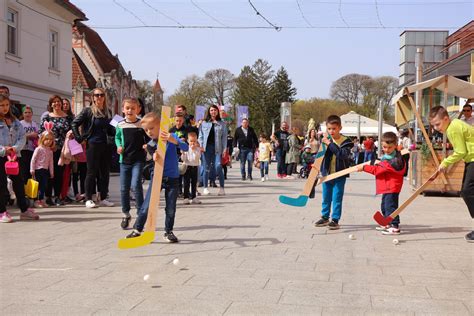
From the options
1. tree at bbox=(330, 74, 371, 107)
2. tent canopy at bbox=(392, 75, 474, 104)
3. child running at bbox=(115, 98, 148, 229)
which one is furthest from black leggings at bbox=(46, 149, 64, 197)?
tree at bbox=(330, 74, 371, 107)

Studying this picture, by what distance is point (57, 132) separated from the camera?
34.9ft

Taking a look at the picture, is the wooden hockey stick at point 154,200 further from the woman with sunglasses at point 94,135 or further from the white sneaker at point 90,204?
the white sneaker at point 90,204

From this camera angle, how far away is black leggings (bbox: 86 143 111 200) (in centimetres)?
1003

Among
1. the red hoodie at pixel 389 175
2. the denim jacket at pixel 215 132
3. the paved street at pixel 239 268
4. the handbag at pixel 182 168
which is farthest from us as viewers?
the denim jacket at pixel 215 132

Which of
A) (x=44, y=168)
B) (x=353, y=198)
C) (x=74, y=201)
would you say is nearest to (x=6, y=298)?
(x=44, y=168)

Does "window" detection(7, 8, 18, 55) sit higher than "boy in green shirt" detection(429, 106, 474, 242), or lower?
higher

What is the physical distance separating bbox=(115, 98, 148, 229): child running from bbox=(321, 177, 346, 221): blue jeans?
259 centimetres

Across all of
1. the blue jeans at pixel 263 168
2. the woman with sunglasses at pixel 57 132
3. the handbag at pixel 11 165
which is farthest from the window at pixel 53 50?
the handbag at pixel 11 165

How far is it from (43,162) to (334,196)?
5.12 m

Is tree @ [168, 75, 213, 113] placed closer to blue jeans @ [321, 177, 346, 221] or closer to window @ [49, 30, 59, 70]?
window @ [49, 30, 59, 70]

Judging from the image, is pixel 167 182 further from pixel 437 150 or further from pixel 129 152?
pixel 437 150

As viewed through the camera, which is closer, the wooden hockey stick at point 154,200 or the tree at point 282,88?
the wooden hockey stick at point 154,200

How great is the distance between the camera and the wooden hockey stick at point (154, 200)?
19.7 ft

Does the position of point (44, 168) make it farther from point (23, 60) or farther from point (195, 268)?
point (23, 60)
